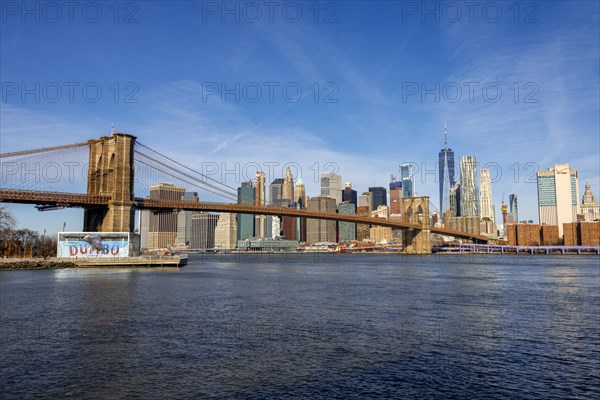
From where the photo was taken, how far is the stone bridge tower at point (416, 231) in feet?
477

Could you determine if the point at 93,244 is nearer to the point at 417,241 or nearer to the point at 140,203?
the point at 140,203

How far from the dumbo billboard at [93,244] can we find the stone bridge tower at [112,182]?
1437 millimetres

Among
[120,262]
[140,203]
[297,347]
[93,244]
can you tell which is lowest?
[297,347]

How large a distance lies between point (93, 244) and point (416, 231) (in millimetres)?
101886

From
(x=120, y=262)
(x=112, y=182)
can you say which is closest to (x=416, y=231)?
(x=112, y=182)

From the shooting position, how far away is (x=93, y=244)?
6950cm

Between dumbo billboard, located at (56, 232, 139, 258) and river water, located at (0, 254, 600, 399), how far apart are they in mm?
38110

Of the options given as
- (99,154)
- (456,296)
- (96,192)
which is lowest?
(456,296)

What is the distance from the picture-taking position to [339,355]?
17.1 m

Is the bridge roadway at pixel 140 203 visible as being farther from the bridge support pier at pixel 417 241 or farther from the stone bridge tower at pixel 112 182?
the bridge support pier at pixel 417 241

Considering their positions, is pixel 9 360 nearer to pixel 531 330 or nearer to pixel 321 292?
pixel 531 330

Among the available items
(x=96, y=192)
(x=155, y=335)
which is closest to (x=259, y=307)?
(x=155, y=335)

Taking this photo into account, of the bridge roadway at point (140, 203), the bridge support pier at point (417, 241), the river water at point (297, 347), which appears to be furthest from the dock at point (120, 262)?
the bridge support pier at point (417, 241)

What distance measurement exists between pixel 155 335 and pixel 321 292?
18765mm
